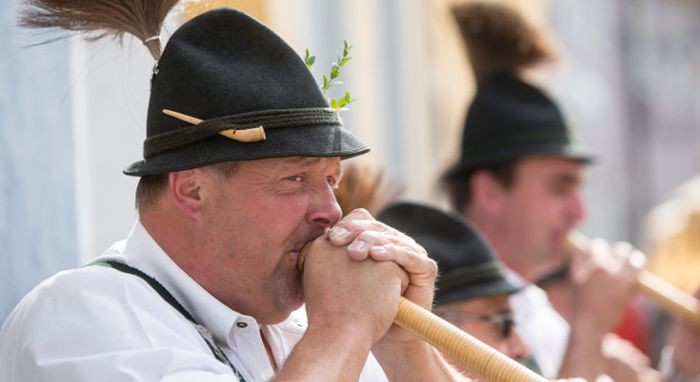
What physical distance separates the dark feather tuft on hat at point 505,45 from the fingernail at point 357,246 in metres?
3.31

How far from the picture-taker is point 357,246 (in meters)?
2.85

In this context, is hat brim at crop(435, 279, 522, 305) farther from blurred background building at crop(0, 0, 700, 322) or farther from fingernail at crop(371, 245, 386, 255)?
fingernail at crop(371, 245, 386, 255)

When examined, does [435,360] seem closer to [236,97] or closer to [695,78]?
[236,97]

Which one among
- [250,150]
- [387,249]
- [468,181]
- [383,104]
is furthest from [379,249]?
[383,104]

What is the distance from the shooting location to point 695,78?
1936 centimetres

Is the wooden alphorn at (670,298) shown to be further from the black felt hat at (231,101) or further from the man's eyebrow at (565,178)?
the black felt hat at (231,101)

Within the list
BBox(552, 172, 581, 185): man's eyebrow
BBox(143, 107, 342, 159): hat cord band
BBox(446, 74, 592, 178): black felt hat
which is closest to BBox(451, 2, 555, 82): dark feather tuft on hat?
BBox(446, 74, 592, 178): black felt hat

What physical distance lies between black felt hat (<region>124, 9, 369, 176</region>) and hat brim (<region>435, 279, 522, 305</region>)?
1420mm

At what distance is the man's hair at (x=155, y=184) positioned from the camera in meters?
2.91

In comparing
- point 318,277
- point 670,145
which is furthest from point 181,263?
point 670,145

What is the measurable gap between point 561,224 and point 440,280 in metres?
1.57

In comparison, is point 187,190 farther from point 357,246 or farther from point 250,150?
point 357,246

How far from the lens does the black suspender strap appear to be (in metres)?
2.84

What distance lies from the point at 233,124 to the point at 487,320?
1769mm
